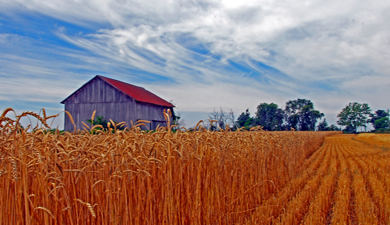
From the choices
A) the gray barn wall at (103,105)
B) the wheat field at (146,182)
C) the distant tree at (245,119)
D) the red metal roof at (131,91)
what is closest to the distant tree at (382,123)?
the distant tree at (245,119)

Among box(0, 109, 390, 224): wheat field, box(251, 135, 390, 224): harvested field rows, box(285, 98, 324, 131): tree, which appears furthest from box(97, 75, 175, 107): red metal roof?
box(285, 98, 324, 131): tree

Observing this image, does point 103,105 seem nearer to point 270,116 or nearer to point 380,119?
point 270,116

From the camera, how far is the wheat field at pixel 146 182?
2182mm

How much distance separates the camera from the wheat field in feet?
7.16

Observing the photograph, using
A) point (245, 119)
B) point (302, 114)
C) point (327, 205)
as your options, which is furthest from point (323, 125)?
point (327, 205)

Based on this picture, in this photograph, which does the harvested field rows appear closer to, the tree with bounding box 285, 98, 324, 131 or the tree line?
the tree line

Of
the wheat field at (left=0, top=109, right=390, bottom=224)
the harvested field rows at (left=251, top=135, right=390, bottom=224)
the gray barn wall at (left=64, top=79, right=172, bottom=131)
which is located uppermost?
the gray barn wall at (left=64, top=79, right=172, bottom=131)

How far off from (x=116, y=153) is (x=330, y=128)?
298ft

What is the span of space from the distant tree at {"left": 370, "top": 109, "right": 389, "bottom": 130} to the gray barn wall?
84.2m

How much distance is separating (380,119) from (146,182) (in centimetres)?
9922

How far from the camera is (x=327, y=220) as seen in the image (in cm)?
540

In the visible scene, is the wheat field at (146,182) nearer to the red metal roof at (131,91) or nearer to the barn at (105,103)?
the barn at (105,103)

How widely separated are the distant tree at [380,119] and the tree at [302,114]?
23065 mm

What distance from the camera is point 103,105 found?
24281mm
